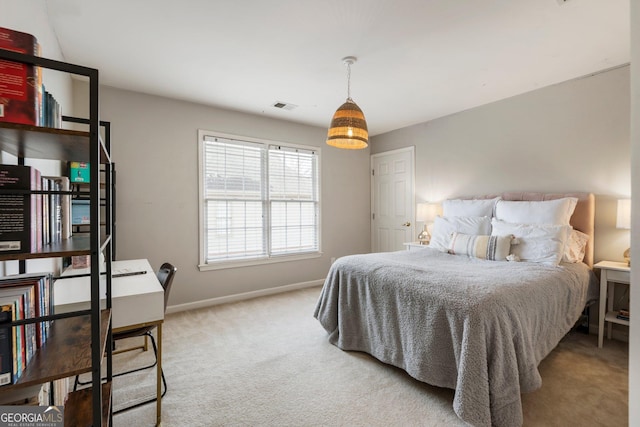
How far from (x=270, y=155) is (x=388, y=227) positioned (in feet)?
7.59

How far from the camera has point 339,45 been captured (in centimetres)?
238

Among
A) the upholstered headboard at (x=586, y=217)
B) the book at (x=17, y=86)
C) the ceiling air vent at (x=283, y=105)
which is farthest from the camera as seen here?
the ceiling air vent at (x=283, y=105)

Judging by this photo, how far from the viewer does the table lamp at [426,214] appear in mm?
4070

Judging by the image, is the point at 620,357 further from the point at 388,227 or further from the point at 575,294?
the point at 388,227

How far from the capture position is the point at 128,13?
2010 millimetres

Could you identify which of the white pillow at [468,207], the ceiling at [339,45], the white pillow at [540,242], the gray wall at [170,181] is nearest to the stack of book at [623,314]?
the white pillow at [540,242]

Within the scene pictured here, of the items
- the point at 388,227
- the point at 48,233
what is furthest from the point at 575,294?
the point at 48,233

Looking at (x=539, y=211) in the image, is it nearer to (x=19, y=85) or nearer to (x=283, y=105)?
(x=283, y=105)

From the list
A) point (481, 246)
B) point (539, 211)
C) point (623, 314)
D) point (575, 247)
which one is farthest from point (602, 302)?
point (481, 246)

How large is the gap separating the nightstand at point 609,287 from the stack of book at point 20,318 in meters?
3.80

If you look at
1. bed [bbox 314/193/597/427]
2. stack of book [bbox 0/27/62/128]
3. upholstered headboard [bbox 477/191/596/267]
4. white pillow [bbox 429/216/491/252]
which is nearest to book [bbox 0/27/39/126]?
stack of book [bbox 0/27/62/128]

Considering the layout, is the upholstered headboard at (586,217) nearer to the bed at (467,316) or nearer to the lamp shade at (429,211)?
the bed at (467,316)

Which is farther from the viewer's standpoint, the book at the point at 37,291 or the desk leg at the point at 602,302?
the desk leg at the point at 602,302

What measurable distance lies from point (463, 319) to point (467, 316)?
4 cm
